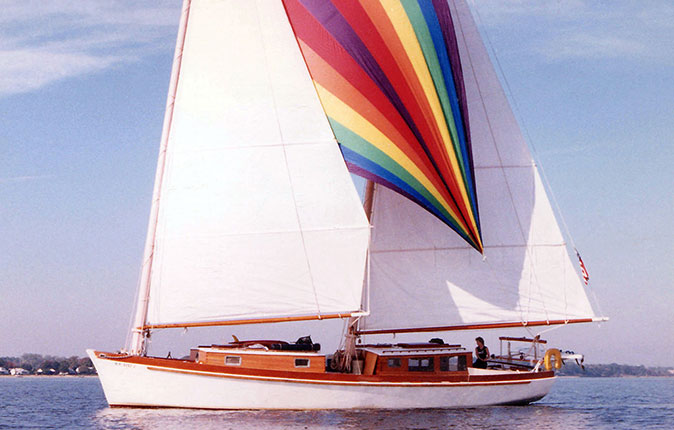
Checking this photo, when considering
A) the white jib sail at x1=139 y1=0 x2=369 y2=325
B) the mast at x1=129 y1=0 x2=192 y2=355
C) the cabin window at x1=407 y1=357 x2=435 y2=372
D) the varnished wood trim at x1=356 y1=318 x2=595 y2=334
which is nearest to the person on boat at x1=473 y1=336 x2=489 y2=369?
the varnished wood trim at x1=356 y1=318 x2=595 y2=334

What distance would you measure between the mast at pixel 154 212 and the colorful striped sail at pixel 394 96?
11.7 feet

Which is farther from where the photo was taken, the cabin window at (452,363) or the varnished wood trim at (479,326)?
the varnished wood trim at (479,326)

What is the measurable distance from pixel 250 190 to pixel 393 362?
669 cm

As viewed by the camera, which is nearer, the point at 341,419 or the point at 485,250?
the point at 341,419

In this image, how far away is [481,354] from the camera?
25828 mm

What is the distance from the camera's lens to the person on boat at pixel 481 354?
2556cm

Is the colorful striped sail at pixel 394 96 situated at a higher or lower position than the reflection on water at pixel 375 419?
higher

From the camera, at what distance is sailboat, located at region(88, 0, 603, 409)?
23.1 metres

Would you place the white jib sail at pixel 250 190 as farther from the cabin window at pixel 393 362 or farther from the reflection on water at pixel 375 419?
the reflection on water at pixel 375 419

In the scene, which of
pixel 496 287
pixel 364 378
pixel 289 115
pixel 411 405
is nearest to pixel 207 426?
pixel 364 378

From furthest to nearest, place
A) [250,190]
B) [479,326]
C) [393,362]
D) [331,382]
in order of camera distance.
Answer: [479,326] → [393,362] → [250,190] → [331,382]

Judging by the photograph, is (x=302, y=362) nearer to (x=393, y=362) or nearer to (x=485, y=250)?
(x=393, y=362)

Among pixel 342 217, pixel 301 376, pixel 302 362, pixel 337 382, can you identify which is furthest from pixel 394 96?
pixel 301 376

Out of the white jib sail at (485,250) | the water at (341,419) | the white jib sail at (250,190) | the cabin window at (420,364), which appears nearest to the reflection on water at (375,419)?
the water at (341,419)
